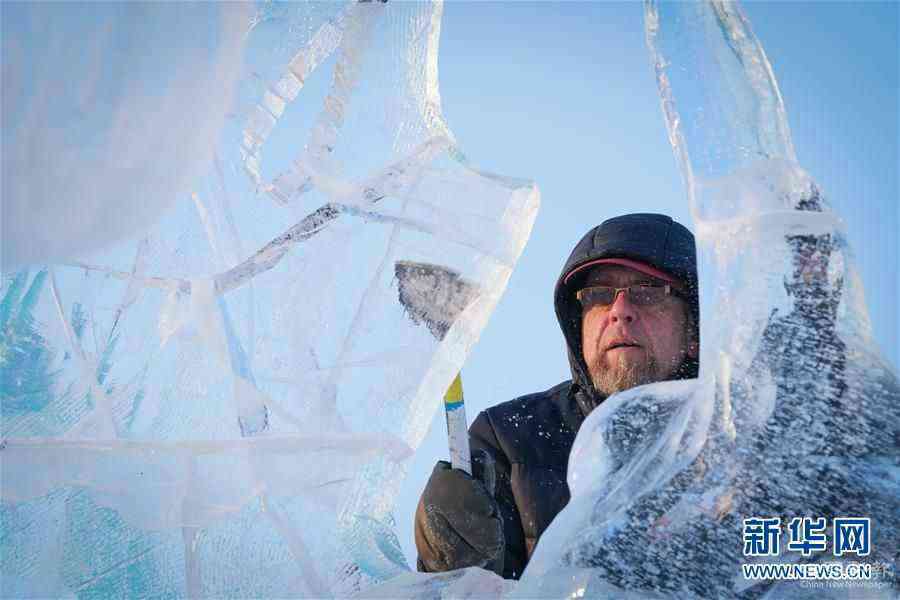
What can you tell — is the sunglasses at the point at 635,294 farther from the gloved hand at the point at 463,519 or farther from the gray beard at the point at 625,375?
the gloved hand at the point at 463,519

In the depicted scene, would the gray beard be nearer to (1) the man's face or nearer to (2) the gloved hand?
(1) the man's face

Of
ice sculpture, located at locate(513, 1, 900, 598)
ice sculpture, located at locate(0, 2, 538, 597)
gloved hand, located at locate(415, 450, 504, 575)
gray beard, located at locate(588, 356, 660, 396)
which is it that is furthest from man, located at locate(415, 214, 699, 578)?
ice sculpture, located at locate(513, 1, 900, 598)

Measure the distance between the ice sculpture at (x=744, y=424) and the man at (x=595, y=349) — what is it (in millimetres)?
1200

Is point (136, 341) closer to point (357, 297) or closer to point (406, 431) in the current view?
point (357, 297)

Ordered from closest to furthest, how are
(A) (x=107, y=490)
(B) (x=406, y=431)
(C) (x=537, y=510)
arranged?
(A) (x=107, y=490)
(B) (x=406, y=431)
(C) (x=537, y=510)

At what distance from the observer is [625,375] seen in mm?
2477

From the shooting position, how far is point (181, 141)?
140 cm

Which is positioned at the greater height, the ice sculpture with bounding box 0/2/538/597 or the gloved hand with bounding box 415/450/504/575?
the ice sculpture with bounding box 0/2/538/597

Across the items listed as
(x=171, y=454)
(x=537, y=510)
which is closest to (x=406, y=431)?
(x=171, y=454)

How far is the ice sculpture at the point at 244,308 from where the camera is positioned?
132 centimetres

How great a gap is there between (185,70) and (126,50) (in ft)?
0.33

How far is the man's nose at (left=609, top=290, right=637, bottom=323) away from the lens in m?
2.56

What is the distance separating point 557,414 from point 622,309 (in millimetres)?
415

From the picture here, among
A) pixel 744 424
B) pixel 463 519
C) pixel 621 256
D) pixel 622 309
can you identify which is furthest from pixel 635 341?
pixel 744 424
